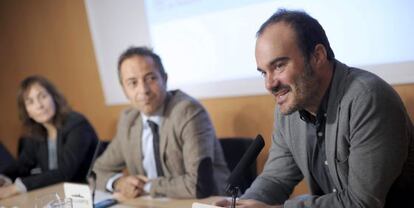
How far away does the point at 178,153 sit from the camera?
1.96 m

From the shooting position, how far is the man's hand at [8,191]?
2008 millimetres

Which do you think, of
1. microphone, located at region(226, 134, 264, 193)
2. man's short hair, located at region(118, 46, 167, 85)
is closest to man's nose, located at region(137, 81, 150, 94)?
man's short hair, located at region(118, 46, 167, 85)

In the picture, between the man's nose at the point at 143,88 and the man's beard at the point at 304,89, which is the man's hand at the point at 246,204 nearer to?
the man's beard at the point at 304,89

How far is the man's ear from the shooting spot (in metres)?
1.30

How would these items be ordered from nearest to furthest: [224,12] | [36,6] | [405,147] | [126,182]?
[405,147] → [126,182] → [224,12] → [36,6]

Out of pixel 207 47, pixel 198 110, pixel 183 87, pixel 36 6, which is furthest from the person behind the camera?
pixel 36 6

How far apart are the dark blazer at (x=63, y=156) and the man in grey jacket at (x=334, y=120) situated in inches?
50.2

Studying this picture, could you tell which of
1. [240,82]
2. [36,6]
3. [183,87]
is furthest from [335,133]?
[36,6]

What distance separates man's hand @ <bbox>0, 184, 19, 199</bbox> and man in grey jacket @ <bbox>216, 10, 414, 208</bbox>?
48.4 inches

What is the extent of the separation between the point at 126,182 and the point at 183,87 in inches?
39.2

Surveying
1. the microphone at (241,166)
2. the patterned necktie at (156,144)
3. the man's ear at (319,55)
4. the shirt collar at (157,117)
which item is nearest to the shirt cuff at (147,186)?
the patterned necktie at (156,144)

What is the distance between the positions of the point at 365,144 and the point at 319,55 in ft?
1.03

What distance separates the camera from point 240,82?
240cm

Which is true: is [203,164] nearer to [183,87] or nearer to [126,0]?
[183,87]
